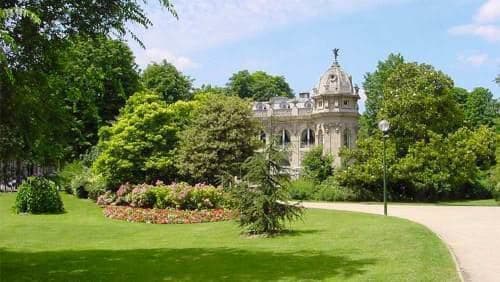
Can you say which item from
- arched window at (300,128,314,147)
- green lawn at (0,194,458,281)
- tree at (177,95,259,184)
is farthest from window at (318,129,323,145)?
green lawn at (0,194,458,281)

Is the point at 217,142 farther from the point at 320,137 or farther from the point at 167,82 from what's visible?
the point at 320,137

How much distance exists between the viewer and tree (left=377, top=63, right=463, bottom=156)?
38281 mm

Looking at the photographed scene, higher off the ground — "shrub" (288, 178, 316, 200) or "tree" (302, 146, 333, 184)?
"tree" (302, 146, 333, 184)

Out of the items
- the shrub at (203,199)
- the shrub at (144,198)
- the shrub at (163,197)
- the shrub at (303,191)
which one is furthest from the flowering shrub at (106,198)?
the shrub at (303,191)

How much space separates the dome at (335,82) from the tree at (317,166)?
37.8 feet

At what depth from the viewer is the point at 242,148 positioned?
29656mm

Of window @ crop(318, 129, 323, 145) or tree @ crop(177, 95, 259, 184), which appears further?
window @ crop(318, 129, 323, 145)

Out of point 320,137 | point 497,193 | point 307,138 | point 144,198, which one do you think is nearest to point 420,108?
point 497,193

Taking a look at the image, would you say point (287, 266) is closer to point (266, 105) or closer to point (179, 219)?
point (179, 219)

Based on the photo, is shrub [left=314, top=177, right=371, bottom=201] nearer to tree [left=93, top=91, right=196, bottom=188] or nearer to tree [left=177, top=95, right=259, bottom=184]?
tree [left=177, top=95, right=259, bottom=184]

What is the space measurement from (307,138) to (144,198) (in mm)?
43697

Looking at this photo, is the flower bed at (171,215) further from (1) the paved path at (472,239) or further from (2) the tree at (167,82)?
(2) the tree at (167,82)

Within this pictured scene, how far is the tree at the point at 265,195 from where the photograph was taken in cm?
1689

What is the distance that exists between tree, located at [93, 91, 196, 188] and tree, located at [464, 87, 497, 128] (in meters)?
46.1
